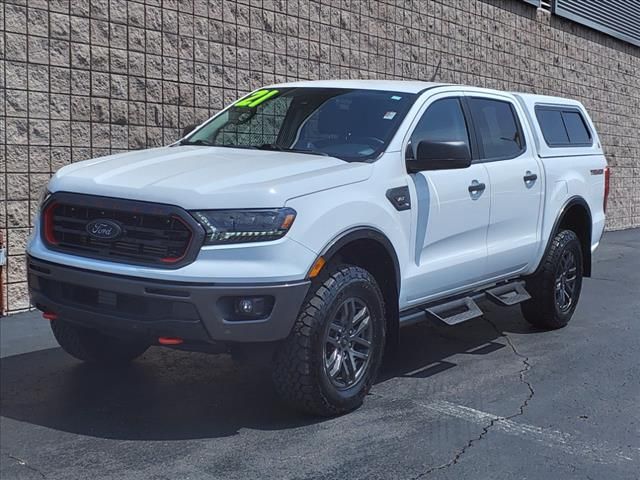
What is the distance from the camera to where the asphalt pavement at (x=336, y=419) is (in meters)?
4.60

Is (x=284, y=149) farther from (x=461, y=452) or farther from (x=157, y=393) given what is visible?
(x=461, y=452)

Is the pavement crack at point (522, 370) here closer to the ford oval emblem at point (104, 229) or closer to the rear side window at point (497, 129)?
the rear side window at point (497, 129)

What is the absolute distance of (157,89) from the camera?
8.90m

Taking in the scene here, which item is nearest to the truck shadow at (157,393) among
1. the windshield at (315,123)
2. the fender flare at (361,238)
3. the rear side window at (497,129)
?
the fender flare at (361,238)

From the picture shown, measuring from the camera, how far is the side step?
19.8ft

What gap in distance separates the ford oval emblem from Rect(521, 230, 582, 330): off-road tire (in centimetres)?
409

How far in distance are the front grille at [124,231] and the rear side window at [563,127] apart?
4167 millimetres

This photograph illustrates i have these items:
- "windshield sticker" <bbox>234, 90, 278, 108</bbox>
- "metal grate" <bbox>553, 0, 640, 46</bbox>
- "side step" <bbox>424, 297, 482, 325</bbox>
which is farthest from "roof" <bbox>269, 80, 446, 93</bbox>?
"metal grate" <bbox>553, 0, 640, 46</bbox>

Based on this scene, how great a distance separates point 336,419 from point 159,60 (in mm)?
4893

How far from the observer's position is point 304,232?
191 inches

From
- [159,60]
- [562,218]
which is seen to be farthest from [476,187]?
Result: [159,60]

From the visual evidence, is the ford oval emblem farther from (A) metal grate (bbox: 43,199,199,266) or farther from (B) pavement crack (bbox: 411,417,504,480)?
(B) pavement crack (bbox: 411,417,504,480)

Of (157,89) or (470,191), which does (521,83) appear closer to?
(157,89)

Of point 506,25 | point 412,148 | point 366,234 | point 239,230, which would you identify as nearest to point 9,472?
point 239,230
